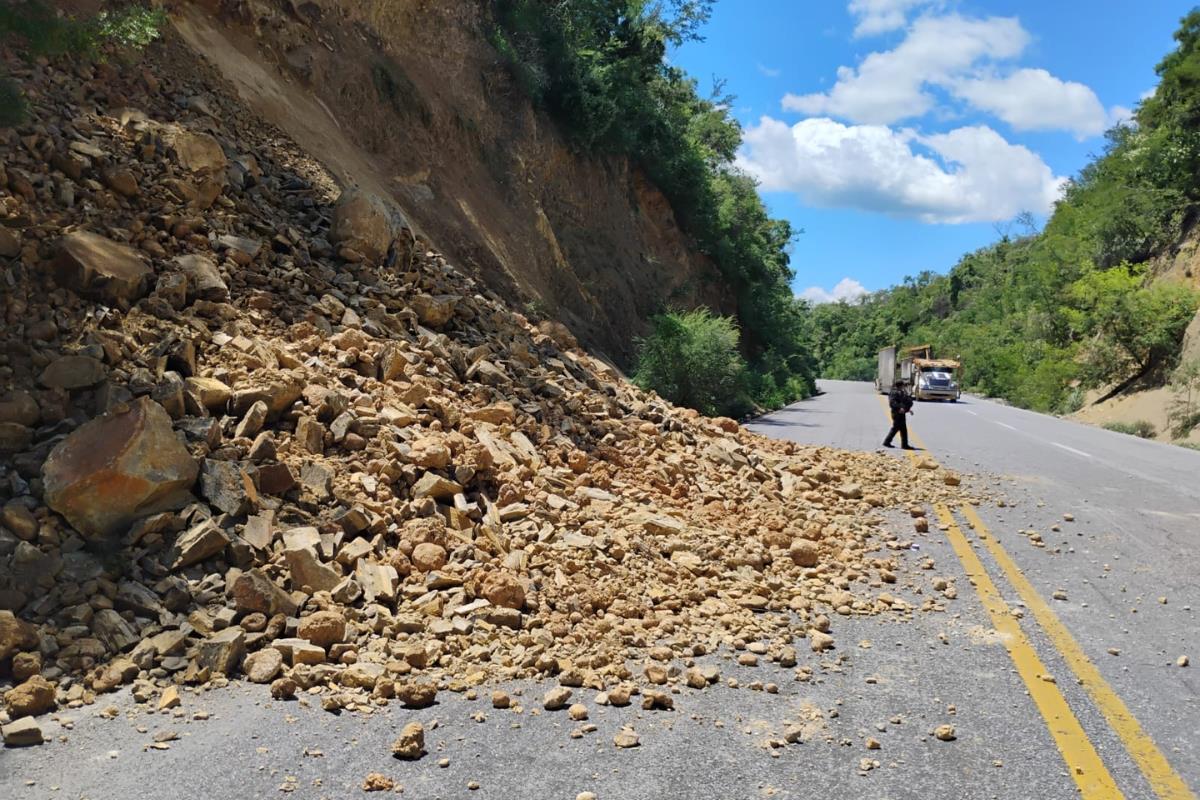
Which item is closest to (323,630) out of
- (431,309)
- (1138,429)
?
(431,309)

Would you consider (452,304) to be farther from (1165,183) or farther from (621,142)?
(1165,183)

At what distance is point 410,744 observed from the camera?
135 inches

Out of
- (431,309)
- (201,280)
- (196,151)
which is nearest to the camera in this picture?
(201,280)

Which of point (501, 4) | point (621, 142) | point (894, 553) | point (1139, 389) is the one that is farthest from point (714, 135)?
point (894, 553)

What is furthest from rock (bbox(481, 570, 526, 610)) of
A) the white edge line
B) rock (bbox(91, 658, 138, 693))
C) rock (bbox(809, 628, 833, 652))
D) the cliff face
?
the white edge line

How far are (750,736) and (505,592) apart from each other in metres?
1.77

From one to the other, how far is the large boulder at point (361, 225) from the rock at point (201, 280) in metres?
2.31

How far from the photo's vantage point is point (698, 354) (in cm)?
1873

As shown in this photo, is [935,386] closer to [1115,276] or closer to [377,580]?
[1115,276]

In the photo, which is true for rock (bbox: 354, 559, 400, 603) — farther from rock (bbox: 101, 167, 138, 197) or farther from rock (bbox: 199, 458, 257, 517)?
rock (bbox: 101, 167, 138, 197)

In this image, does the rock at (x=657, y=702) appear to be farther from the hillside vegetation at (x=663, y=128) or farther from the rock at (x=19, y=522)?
the hillside vegetation at (x=663, y=128)

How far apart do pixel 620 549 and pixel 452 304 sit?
16.4 ft

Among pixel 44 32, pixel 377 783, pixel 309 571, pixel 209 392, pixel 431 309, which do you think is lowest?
pixel 377 783

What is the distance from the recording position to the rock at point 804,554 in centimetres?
623
